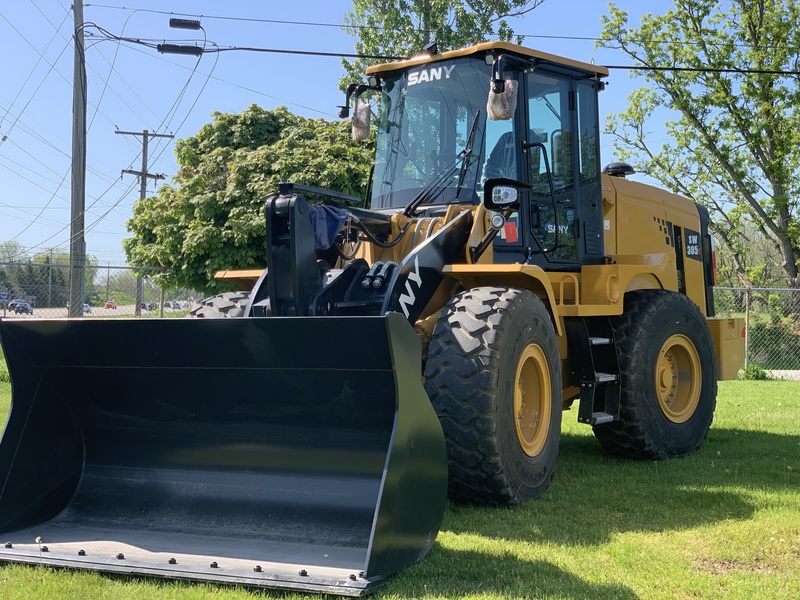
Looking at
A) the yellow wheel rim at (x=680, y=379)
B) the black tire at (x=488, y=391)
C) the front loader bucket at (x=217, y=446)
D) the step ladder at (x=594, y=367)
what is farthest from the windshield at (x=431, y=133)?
the yellow wheel rim at (x=680, y=379)

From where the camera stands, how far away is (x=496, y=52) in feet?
21.0

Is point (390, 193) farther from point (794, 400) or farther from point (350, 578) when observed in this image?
point (794, 400)

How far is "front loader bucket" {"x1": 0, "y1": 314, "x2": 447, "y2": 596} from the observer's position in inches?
162

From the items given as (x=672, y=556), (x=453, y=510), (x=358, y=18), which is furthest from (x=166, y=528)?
(x=358, y=18)

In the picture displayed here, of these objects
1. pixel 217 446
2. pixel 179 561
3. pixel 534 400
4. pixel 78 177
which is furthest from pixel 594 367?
pixel 78 177

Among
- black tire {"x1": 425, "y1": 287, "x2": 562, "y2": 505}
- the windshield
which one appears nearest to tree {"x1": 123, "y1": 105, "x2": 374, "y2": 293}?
the windshield

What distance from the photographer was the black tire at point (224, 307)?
20.7 feet

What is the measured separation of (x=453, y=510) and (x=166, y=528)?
1.63 meters

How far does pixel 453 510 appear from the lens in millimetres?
5223

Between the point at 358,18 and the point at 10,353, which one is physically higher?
the point at 358,18

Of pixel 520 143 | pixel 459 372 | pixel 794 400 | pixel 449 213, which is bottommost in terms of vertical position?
pixel 794 400

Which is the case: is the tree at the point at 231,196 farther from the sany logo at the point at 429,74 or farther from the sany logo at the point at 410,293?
the sany logo at the point at 410,293

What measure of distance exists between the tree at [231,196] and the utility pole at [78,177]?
1878mm

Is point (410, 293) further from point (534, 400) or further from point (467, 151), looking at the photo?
point (467, 151)
